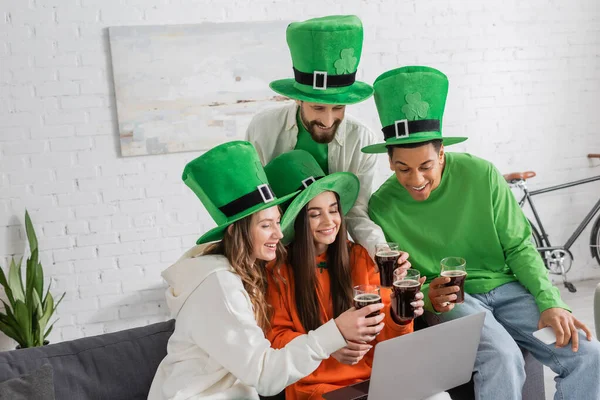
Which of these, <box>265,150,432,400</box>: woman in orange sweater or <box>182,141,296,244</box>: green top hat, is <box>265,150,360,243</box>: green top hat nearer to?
<box>265,150,432,400</box>: woman in orange sweater

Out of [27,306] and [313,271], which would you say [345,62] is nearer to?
[313,271]

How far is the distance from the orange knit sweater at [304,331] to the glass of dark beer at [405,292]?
150mm

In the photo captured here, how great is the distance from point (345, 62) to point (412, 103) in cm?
27

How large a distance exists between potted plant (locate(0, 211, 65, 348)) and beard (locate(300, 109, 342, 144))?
2.24 m

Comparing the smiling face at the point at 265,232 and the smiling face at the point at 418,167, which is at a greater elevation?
the smiling face at the point at 418,167

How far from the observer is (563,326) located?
2.43 metres

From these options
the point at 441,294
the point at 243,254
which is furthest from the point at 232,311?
the point at 441,294

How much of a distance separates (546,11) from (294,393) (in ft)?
13.0

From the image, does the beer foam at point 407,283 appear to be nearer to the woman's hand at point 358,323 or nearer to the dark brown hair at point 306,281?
the woman's hand at point 358,323

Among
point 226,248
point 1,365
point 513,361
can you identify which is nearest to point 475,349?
point 513,361

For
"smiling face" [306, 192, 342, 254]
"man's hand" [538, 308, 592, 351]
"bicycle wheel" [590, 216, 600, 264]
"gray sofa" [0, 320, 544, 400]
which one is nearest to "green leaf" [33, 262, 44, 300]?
"gray sofa" [0, 320, 544, 400]

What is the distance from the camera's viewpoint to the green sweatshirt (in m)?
2.68

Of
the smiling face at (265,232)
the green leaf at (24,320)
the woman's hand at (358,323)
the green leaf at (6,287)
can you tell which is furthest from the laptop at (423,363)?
the green leaf at (6,287)

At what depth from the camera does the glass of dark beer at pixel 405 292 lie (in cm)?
225
